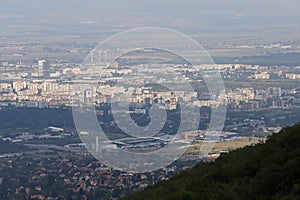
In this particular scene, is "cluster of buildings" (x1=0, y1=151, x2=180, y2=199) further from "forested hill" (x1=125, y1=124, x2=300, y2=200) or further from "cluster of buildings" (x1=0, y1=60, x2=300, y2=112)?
"forested hill" (x1=125, y1=124, x2=300, y2=200)

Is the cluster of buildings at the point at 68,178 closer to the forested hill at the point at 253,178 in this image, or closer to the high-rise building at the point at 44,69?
the forested hill at the point at 253,178

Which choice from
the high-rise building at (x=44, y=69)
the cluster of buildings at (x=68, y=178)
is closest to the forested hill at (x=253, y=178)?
the cluster of buildings at (x=68, y=178)

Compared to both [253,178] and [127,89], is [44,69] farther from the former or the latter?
[253,178]

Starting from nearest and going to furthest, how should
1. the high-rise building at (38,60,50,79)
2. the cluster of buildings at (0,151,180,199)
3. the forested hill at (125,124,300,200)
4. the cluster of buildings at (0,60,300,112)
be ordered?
the forested hill at (125,124,300,200) → the cluster of buildings at (0,151,180,199) → the cluster of buildings at (0,60,300,112) → the high-rise building at (38,60,50,79)

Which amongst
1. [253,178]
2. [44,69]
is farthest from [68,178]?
[44,69]

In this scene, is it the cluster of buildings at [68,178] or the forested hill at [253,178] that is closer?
the forested hill at [253,178]

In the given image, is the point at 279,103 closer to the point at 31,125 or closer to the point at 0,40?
the point at 31,125

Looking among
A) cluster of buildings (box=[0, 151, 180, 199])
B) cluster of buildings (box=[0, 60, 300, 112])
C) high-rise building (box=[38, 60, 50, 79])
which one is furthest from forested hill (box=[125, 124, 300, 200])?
high-rise building (box=[38, 60, 50, 79])

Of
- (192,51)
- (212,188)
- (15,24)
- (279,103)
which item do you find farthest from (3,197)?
(15,24)
